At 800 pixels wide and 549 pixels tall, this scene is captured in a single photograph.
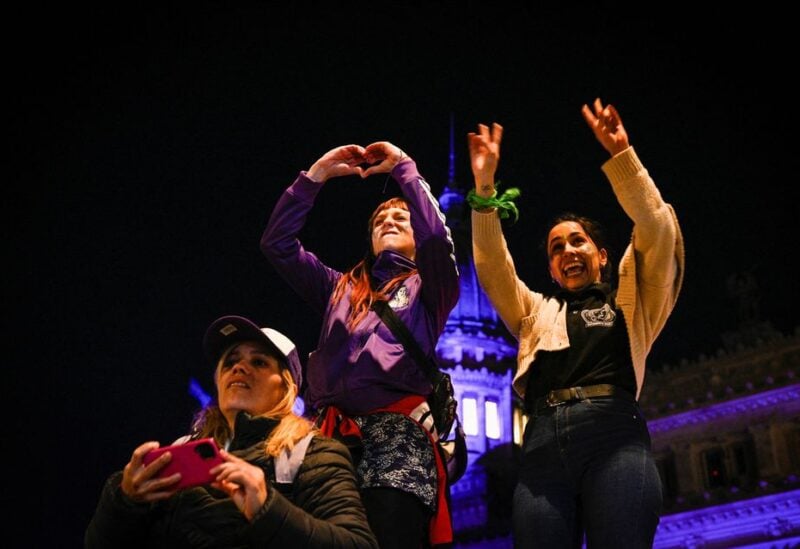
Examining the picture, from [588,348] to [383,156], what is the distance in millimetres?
2267

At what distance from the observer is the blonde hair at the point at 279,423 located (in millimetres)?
6145

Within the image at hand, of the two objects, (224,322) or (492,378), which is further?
(492,378)

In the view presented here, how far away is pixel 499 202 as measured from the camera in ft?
24.8

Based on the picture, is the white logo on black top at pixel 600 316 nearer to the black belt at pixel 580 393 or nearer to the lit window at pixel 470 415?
the black belt at pixel 580 393

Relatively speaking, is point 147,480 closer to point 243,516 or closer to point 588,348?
point 243,516

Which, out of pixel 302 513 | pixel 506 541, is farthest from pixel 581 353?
pixel 506 541

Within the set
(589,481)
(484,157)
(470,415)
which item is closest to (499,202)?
(484,157)

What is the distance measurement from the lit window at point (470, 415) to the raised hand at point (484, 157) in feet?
167

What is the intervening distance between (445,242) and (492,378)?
175 ft

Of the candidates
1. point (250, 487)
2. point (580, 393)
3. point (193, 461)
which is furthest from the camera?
point (580, 393)

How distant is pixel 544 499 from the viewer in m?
6.58

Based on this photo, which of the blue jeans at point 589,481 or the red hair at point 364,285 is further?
the red hair at point 364,285

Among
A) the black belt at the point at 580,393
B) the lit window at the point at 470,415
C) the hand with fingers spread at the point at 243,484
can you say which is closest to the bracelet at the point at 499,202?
the black belt at the point at 580,393

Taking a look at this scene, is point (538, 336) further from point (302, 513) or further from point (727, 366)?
point (727, 366)
